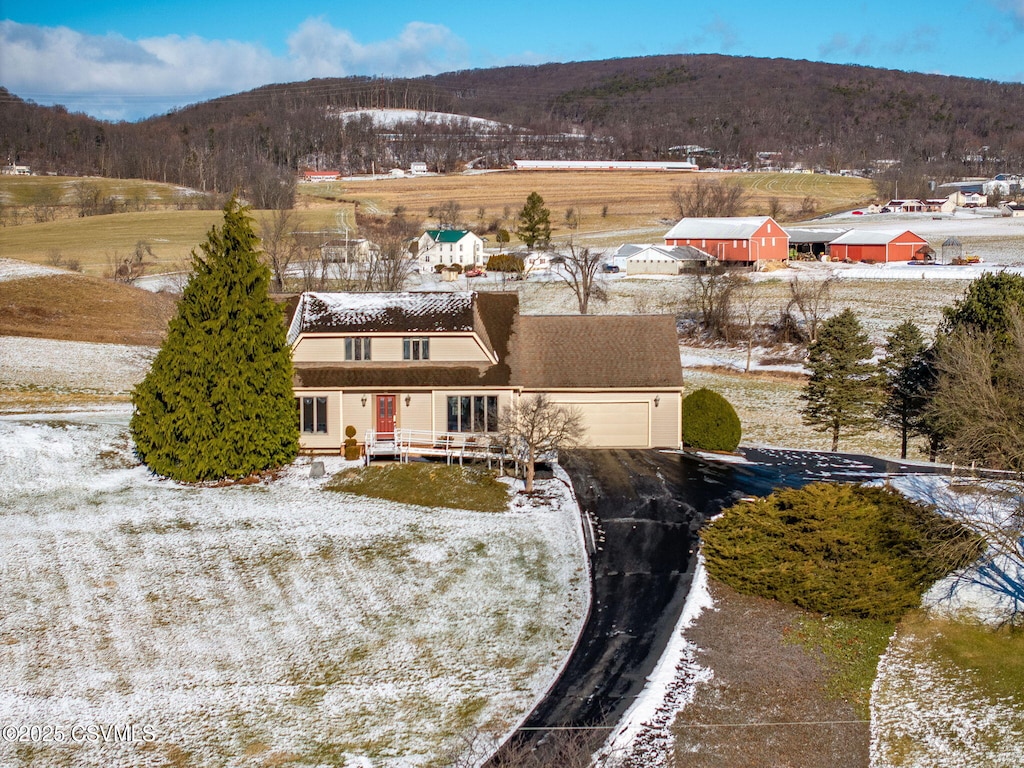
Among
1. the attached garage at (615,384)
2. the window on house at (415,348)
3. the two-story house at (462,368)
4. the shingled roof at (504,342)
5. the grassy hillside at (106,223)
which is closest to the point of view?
the two-story house at (462,368)

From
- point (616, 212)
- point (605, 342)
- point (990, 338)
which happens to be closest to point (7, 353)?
point (605, 342)

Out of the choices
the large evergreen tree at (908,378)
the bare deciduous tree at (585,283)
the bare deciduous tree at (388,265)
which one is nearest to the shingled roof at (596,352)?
the large evergreen tree at (908,378)

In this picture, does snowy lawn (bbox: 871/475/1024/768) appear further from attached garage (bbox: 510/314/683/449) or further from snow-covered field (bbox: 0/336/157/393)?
snow-covered field (bbox: 0/336/157/393)

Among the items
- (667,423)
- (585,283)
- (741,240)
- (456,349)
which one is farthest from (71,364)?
(741,240)

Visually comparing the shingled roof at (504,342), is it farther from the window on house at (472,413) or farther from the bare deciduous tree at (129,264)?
the bare deciduous tree at (129,264)

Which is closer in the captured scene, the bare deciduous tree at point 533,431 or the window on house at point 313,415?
the bare deciduous tree at point 533,431

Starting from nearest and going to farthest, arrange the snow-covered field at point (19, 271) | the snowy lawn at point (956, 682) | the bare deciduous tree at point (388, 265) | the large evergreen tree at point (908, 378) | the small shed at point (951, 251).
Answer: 1. the snowy lawn at point (956, 682)
2. the large evergreen tree at point (908, 378)
3. the snow-covered field at point (19, 271)
4. the bare deciduous tree at point (388, 265)
5. the small shed at point (951, 251)
